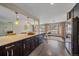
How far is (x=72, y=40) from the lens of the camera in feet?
14.4

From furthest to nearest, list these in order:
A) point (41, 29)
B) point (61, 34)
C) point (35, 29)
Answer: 1. point (61, 34)
2. point (41, 29)
3. point (35, 29)

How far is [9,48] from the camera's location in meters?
2.62

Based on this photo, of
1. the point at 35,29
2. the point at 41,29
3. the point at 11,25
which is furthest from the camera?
the point at 11,25

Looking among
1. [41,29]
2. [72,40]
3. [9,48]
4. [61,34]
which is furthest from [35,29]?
[9,48]

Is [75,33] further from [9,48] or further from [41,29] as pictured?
[41,29]

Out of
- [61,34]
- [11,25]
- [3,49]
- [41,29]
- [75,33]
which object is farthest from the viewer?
[11,25]

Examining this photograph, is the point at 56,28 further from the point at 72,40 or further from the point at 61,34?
the point at 72,40

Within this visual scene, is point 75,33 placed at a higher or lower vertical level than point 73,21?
lower

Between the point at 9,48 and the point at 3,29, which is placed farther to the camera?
the point at 3,29

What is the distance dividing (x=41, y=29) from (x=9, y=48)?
22.7 feet

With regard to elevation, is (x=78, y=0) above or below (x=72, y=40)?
above

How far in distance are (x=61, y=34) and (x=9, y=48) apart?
26.5 ft

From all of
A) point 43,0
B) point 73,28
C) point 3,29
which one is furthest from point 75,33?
point 3,29

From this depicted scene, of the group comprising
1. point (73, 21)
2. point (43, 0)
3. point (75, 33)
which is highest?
point (43, 0)
